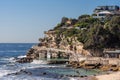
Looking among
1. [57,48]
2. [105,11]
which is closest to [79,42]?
[57,48]

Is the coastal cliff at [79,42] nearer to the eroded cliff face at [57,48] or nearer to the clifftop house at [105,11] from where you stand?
the eroded cliff face at [57,48]

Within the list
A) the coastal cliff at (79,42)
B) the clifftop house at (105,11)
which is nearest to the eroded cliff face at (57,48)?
the coastal cliff at (79,42)

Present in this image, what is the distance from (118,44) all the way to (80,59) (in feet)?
35.6

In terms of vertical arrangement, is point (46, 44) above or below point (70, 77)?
above

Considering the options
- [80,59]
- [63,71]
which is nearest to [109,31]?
[80,59]

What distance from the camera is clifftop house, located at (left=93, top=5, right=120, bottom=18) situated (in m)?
115

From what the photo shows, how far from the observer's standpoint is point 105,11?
386 ft

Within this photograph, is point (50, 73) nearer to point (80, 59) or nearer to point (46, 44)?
point (80, 59)

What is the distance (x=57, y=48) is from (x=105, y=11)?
2145cm

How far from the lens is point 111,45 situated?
288ft

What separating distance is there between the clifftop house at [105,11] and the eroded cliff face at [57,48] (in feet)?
48.5

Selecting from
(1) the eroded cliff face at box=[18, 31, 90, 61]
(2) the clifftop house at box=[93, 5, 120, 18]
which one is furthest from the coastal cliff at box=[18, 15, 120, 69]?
(2) the clifftop house at box=[93, 5, 120, 18]

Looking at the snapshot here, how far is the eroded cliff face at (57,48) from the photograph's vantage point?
93412 millimetres

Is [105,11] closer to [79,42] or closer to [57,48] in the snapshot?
[57,48]
